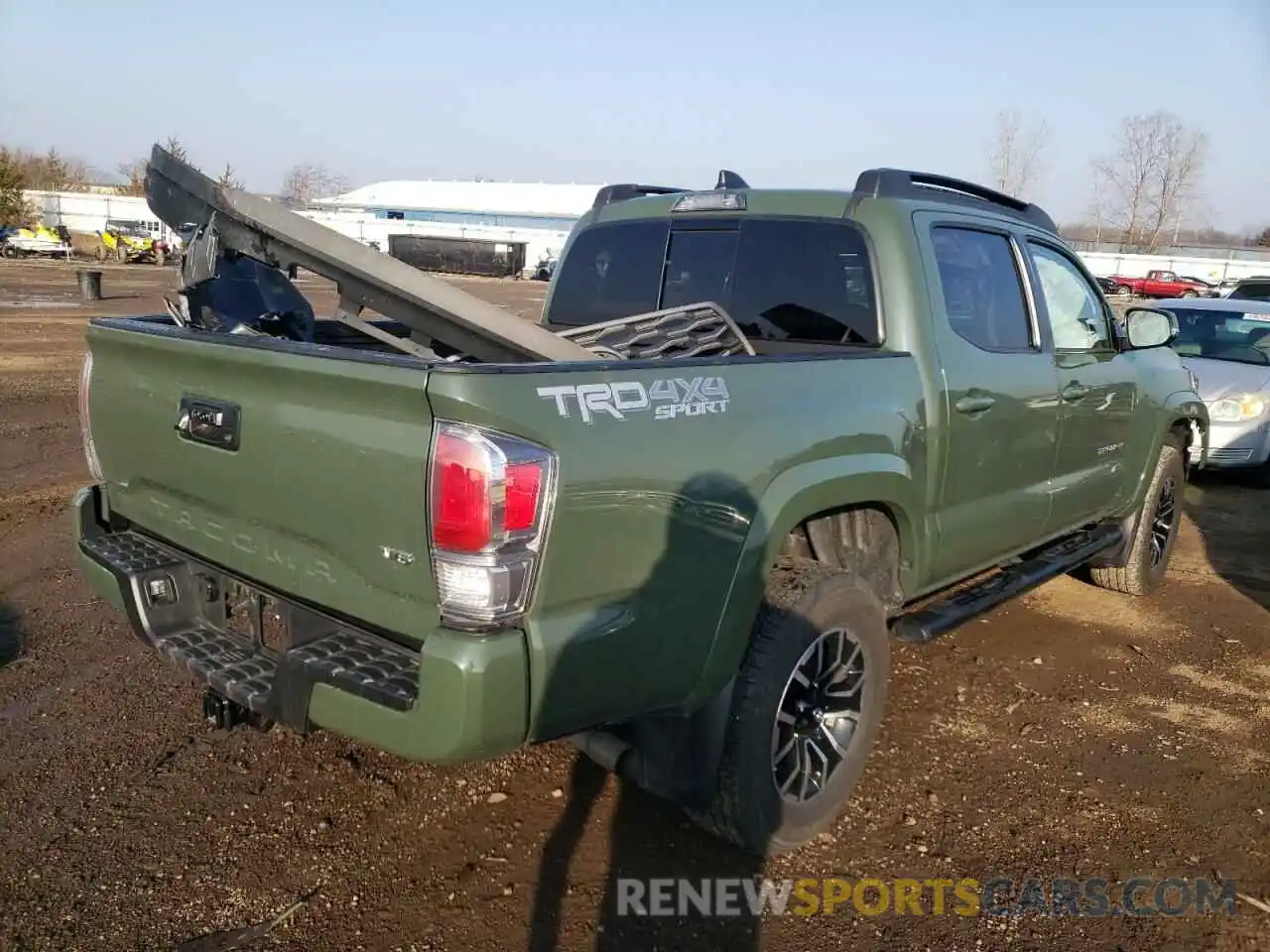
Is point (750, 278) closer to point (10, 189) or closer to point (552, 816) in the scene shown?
point (552, 816)

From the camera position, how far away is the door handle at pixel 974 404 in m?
3.68

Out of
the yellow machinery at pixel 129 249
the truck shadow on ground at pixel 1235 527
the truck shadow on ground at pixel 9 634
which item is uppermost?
the truck shadow on ground at pixel 1235 527

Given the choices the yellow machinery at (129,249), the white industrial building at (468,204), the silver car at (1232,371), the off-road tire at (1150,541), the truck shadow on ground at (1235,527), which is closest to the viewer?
the off-road tire at (1150,541)

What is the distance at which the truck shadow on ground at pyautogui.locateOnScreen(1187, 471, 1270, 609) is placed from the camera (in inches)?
257

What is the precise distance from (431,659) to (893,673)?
120 inches

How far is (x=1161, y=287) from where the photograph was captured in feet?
138

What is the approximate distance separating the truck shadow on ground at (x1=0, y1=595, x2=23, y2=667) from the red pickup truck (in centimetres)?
4294

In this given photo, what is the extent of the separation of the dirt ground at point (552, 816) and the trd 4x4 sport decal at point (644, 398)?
148cm

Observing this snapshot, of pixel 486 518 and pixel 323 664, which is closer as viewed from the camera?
pixel 486 518

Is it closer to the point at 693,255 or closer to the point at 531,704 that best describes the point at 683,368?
the point at 531,704

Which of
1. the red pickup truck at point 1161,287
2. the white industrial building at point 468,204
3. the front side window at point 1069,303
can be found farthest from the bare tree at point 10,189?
the front side window at point 1069,303

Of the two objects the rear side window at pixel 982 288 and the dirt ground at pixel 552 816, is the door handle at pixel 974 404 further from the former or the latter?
the dirt ground at pixel 552 816

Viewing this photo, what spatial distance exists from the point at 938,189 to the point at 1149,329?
1656 millimetres

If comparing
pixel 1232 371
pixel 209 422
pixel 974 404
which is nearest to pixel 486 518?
pixel 209 422
